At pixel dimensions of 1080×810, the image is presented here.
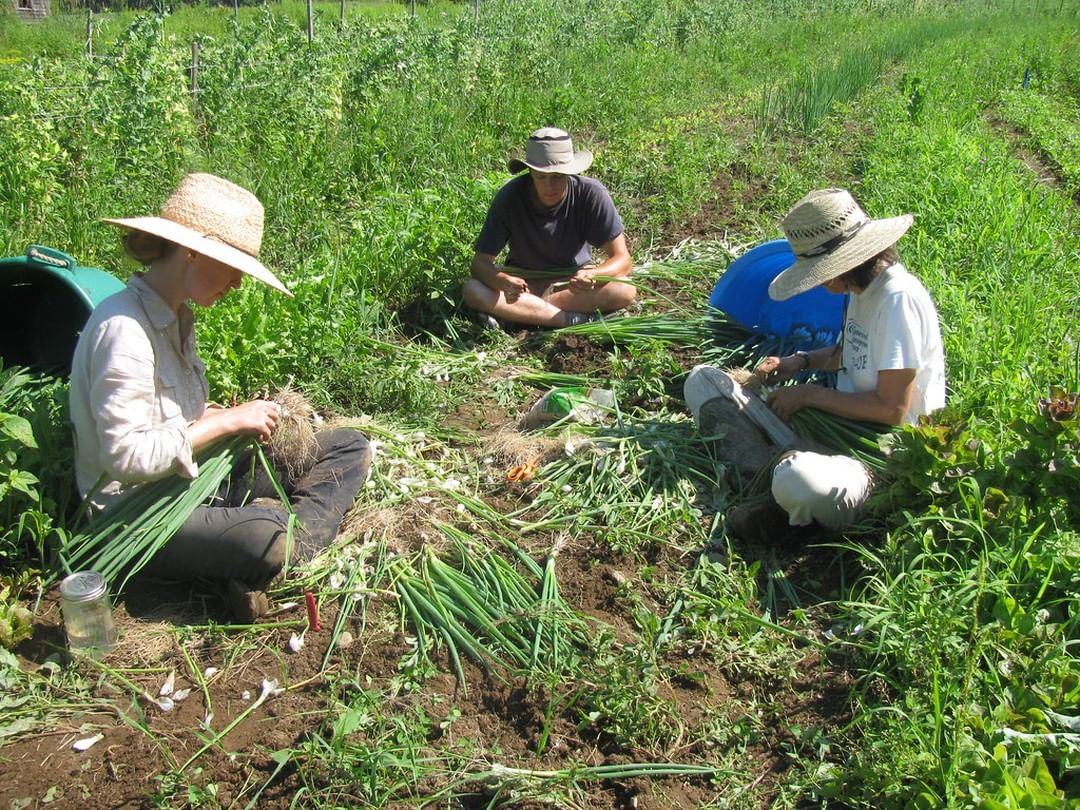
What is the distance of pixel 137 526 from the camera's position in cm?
269

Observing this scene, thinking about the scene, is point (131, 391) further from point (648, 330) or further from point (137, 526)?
point (648, 330)

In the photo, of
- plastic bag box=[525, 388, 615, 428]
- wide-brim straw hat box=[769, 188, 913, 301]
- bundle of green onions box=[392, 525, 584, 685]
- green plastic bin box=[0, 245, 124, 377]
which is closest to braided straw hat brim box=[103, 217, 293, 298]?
green plastic bin box=[0, 245, 124, 377]

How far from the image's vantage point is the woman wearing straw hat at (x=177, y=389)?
8.09 feet

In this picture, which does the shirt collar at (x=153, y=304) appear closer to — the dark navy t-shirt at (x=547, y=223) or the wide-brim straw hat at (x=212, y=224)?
the wide-brim straw hat at (x=212, y=224)

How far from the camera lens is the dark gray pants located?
272 centimetres

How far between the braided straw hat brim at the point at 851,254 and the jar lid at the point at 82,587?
7.08 ft

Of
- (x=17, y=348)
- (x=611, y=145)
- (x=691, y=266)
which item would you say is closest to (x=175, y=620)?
(x=17, y=348)

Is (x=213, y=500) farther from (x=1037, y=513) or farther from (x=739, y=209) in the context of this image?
(x=739, y=209)

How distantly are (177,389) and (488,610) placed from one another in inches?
Result: 41.6

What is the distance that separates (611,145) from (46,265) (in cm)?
484

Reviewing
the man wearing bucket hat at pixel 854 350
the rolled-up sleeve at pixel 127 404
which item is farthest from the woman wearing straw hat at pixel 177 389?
the man wearing bucket hat at pixel 854 350

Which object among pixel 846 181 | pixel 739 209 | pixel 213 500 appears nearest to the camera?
pixel 213 500

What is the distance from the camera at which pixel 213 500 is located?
291 cm

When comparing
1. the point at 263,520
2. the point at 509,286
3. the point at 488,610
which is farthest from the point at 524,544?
the point at 509,286
